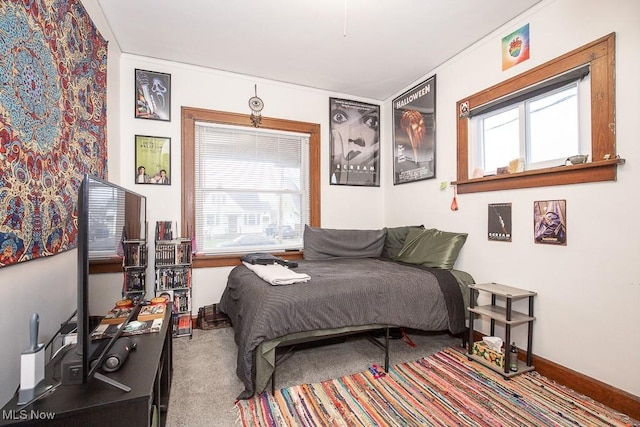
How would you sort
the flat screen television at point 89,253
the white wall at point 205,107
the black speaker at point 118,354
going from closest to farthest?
the flat screen television at point 89,253
the black speaker at point 118,354
the white wall at point 205,107

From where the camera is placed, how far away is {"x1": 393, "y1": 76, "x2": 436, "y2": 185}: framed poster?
3176 mm

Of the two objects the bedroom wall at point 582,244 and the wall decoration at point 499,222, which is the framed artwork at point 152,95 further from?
the wall decoration at point 499,222

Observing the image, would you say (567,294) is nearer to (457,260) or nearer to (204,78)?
(457,260)

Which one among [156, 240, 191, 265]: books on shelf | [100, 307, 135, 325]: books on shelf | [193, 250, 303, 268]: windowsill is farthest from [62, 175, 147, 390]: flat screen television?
[193, 250, 303, 268]: windowsill

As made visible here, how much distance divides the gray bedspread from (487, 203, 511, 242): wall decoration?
1.72 feet

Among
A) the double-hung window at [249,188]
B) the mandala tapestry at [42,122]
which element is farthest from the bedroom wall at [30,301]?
the double-hung window at [249,188]

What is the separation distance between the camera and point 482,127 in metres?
2.74

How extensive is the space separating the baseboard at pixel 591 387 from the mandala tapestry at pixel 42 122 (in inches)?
124

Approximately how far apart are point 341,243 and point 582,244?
6.82 ft

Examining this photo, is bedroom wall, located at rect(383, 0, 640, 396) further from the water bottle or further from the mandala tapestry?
the mandala tapestry

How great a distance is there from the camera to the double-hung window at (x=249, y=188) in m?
3.21

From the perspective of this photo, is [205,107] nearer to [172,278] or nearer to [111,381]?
[172,278]

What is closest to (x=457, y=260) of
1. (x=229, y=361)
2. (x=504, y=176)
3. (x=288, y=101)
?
(x=504, y=176)

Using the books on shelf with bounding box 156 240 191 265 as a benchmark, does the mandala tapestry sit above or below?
above
